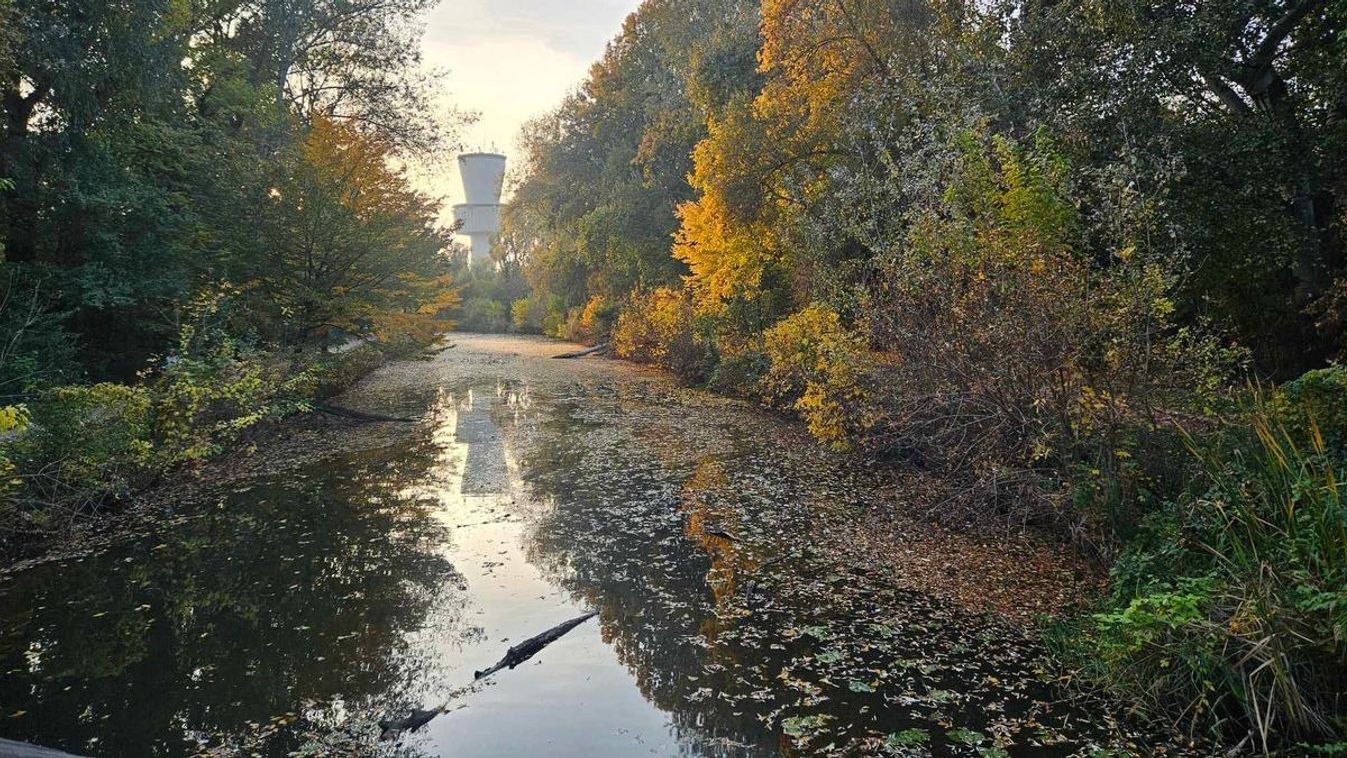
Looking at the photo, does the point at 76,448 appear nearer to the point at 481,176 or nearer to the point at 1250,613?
the point at 1250,613

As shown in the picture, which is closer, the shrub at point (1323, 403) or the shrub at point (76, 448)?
the shrub at point (1323, 403)

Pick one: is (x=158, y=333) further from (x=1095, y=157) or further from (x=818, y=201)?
(x=1095, y=157)

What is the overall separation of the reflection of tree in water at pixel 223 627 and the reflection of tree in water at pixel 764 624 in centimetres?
140

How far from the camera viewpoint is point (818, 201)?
→ 12.6m

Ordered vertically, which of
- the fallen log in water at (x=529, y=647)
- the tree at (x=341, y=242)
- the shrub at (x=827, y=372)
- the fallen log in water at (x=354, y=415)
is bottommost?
the fallen log in water at (x=529, y=647)

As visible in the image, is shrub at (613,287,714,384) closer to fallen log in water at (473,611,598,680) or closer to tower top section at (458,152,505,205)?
fallen log in water at (473,611,598,680)

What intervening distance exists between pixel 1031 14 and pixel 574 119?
22122mm

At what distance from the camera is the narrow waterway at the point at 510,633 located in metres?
3.84

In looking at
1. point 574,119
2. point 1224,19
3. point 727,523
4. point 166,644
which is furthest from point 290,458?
point 574,119

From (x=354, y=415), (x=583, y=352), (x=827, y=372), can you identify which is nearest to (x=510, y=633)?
(x=827, y=372)

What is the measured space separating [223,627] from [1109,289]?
6757 millimetres

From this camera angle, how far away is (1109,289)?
5414mm

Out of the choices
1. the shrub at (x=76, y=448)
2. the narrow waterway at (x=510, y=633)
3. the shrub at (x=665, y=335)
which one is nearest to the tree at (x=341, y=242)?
the narrow waterway at (x=510, y=633)

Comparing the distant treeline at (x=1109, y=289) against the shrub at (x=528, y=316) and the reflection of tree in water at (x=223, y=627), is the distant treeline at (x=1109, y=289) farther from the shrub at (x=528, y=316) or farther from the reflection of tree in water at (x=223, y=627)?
the shrub at (x=528, y=316)
